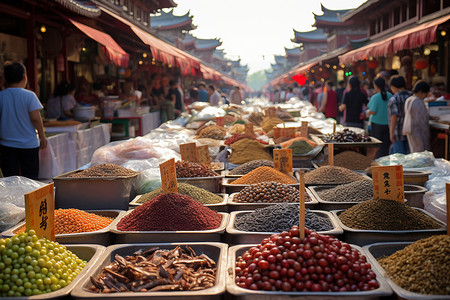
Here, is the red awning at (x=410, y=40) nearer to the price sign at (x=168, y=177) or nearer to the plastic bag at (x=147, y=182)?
the plastic bag at (x=147, y=182)

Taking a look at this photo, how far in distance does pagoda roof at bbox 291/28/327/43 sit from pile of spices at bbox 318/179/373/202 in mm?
41906

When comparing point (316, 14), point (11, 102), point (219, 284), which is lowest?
point (219, 284)

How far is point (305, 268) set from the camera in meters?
1.63

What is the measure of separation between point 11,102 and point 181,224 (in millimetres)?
3106

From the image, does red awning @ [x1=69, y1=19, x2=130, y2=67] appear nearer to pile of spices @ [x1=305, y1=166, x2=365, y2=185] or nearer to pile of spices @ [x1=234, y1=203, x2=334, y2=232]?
pile of spices @ [x1=305, y1=166, x2=365, y2=185]

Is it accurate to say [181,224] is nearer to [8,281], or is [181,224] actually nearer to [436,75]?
[8,281]

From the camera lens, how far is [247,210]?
262cm

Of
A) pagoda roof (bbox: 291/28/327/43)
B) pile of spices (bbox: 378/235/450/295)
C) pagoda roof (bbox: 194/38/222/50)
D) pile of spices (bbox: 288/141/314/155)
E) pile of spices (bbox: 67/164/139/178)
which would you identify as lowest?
pile of spices (bbox: 378/235/450/295)

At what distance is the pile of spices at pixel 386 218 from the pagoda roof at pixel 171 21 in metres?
29.0

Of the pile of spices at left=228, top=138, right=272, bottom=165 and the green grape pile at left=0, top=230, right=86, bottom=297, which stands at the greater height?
the pile of spices at left=228, top=138, right=272, bottom=165

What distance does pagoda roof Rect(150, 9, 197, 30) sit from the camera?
3114 cm

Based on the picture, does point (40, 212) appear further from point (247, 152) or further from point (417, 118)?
point (417, 118)

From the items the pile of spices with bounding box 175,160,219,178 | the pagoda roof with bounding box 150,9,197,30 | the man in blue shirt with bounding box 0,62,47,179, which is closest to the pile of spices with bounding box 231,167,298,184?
the pile of spices with bounding box 175,160,219,178

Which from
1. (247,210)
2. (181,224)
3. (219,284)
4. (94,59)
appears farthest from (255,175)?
(94,59)
